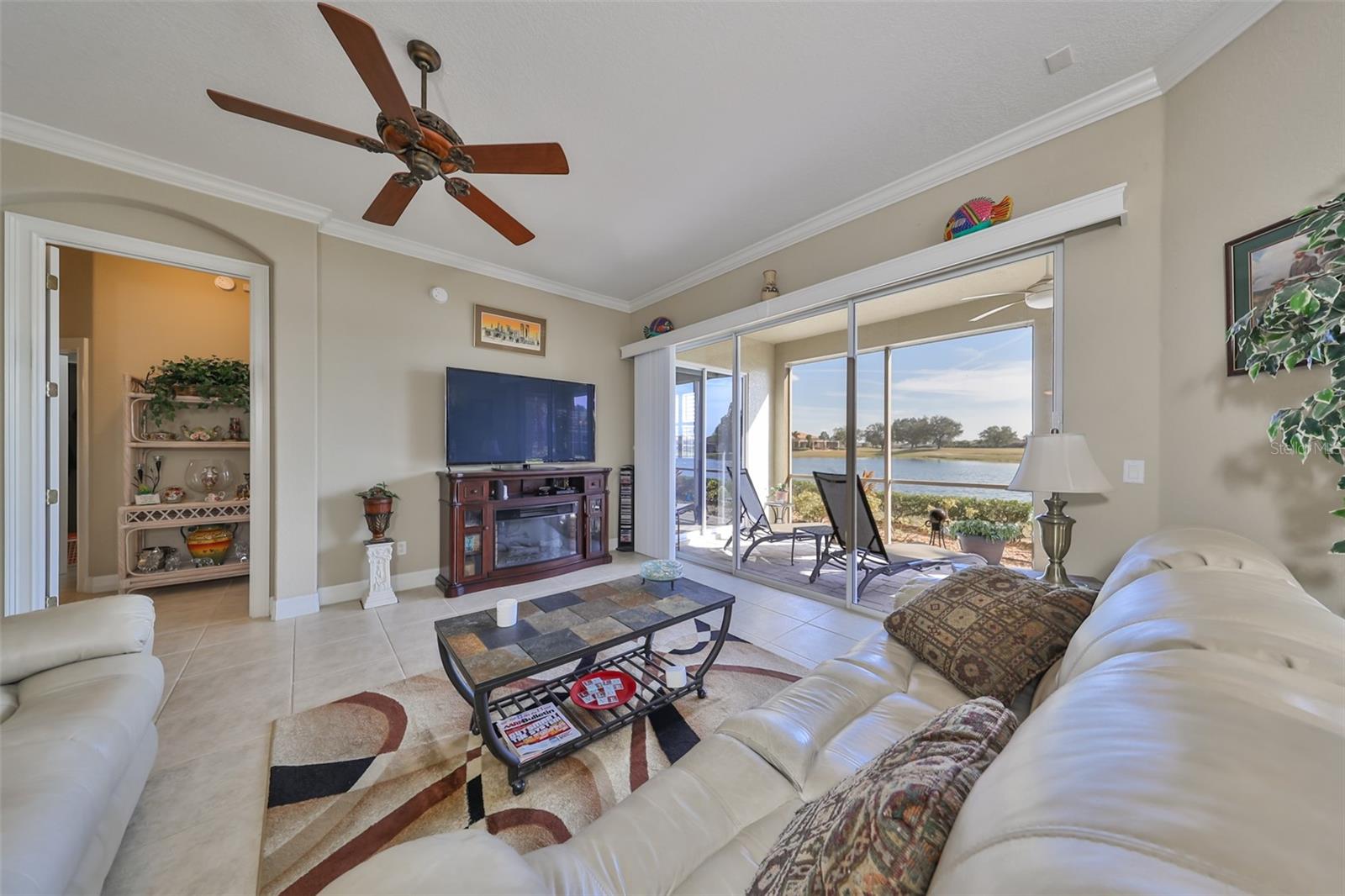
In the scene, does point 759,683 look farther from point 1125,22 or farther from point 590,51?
point 1125,22

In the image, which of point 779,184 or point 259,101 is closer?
point 259,101

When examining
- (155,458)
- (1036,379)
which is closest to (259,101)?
(155,458)

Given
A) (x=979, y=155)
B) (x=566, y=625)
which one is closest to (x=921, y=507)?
(x=979, y=155)

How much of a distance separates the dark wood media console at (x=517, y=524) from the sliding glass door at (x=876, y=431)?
99 centimetres

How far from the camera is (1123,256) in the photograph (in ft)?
6.79

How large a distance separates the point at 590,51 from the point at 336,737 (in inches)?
120

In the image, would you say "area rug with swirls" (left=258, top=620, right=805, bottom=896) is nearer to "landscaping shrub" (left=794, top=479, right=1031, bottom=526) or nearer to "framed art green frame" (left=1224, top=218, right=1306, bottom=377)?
"framed art green frame" (left=1224, top=218, right=1306, bottom=377)

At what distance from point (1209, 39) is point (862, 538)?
2.90 meters

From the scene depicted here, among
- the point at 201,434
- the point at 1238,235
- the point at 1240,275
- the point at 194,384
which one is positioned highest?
the point at 1238,235

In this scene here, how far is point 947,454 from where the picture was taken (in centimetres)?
372

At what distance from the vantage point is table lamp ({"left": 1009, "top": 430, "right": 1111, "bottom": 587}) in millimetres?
1813

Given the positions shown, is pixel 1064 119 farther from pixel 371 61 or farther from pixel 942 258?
pixel 371 61

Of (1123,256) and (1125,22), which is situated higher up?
(1125,22)

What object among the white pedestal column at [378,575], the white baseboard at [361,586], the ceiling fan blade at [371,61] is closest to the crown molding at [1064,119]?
the ceiling fan blade at [371,61]
